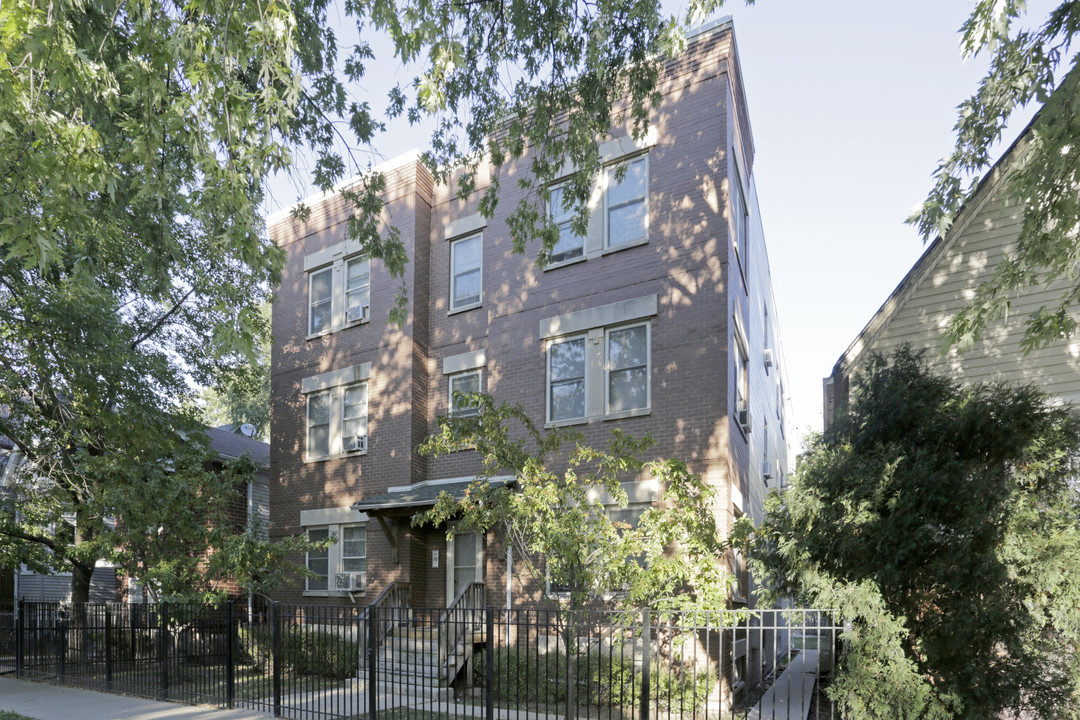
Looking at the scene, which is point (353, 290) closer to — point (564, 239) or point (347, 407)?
point (347, 407)

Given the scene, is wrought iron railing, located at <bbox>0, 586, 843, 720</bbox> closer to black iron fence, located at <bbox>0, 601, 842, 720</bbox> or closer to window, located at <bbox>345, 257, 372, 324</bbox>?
black iron fence, located at <bbox>0, 601, 842, 720</bbox>

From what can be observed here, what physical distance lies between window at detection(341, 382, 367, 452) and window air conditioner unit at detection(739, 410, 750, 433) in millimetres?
8373

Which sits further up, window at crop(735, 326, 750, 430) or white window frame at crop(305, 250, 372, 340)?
white window frame at crop(305, 250, 372, 340)

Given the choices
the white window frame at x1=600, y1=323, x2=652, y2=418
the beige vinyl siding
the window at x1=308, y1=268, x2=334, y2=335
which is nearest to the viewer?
the beige vinyl siding

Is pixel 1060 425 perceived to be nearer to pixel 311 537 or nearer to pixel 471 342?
pixel 471 342

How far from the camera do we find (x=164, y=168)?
363 inches

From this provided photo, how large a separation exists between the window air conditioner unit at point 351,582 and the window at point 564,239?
8053 mm

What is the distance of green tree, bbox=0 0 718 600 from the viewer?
6293 millimetres

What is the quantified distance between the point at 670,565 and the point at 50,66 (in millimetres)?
7757

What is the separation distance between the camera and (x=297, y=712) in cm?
1145

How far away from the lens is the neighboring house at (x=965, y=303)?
11.3m

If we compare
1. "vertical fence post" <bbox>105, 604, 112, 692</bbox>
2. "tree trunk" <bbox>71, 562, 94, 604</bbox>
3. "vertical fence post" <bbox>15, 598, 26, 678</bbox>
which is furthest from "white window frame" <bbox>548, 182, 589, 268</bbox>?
"vertical fence post" <bbox>15, 598, 26, 678</bbox>

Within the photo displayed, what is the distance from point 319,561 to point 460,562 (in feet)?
14.7

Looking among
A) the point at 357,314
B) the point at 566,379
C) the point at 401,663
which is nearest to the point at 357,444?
the point at 357,314
